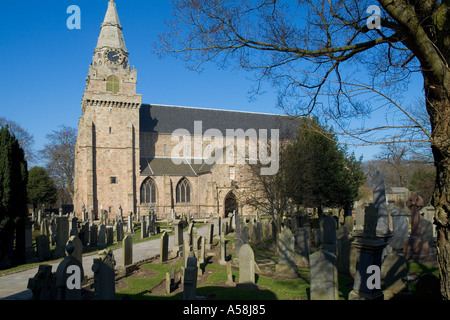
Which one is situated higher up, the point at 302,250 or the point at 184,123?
the point at 184,123

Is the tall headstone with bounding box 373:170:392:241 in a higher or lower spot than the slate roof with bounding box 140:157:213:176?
lower

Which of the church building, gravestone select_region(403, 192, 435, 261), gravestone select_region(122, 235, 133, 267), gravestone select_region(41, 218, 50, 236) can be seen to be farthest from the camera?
the church building

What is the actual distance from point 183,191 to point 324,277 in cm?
3274

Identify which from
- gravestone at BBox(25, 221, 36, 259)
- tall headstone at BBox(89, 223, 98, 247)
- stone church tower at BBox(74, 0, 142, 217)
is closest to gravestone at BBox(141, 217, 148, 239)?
tall headstone at BBox(89, 223, 98, 247)

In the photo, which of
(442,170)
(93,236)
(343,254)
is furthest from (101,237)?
(442,170)

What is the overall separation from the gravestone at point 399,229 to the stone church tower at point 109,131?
26657 millimetres

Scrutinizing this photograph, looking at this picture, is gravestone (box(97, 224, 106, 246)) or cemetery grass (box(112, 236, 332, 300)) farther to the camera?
gravestone (box(97, 224, 106, 246))

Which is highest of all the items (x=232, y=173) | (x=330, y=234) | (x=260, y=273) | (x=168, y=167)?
(x=168, y=167)

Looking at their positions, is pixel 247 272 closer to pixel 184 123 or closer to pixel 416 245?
pixel 416 245

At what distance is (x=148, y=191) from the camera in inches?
1480

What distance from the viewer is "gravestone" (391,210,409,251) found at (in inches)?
529

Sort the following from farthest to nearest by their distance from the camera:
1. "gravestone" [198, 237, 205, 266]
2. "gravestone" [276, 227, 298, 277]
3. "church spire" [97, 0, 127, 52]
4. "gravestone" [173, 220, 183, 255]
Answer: "church spire" [97, 0, 127, 52], "gravestone" [173, 220, 183, 255], "gravestone" [198, 237, 205, 266], "gravestone" [276, 227, 298, 277]

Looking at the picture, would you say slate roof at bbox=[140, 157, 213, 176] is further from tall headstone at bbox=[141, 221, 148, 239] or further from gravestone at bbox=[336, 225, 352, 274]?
gravestone at bbox=[336, 225, 352, 274]
